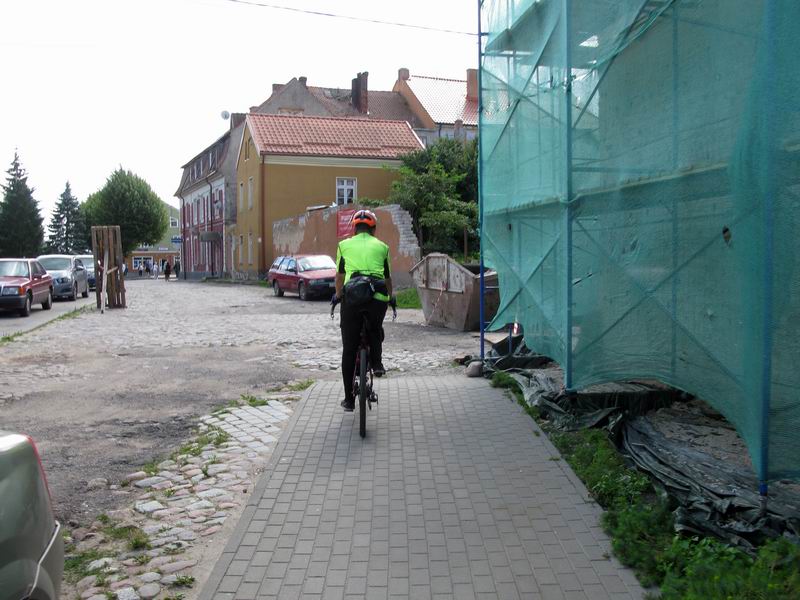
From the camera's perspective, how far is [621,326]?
584cm

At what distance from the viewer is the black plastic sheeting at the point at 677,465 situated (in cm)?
386

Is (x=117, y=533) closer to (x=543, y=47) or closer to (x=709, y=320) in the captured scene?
(x=709, y=320)

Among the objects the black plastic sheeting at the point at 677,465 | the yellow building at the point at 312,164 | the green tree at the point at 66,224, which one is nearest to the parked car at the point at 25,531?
the black plastic sheeting at the point at 677,465

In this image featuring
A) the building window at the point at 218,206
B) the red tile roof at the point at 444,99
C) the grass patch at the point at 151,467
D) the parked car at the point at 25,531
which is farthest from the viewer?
the red tile roof at the point at 444,99

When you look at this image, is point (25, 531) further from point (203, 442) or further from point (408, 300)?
point (408, 300)

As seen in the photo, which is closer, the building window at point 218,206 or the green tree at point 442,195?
the green tree at point 442,195

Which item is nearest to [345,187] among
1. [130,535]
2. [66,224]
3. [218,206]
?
[218,206]

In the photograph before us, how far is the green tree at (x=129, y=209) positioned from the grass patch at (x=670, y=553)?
70.2 m

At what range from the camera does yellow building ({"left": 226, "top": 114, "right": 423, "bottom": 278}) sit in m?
40.1

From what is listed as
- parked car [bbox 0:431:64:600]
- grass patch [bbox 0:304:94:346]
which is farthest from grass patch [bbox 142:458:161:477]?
grass patch [bbox 0:304:94:346]

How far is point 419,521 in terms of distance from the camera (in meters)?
4.42

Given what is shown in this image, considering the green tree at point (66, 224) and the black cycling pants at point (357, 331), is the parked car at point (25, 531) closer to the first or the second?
the black cycling pants at point (357, 331)

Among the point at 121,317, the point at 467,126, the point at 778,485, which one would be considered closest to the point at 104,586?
the point at 778,485

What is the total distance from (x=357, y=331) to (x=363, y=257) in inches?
25.7
